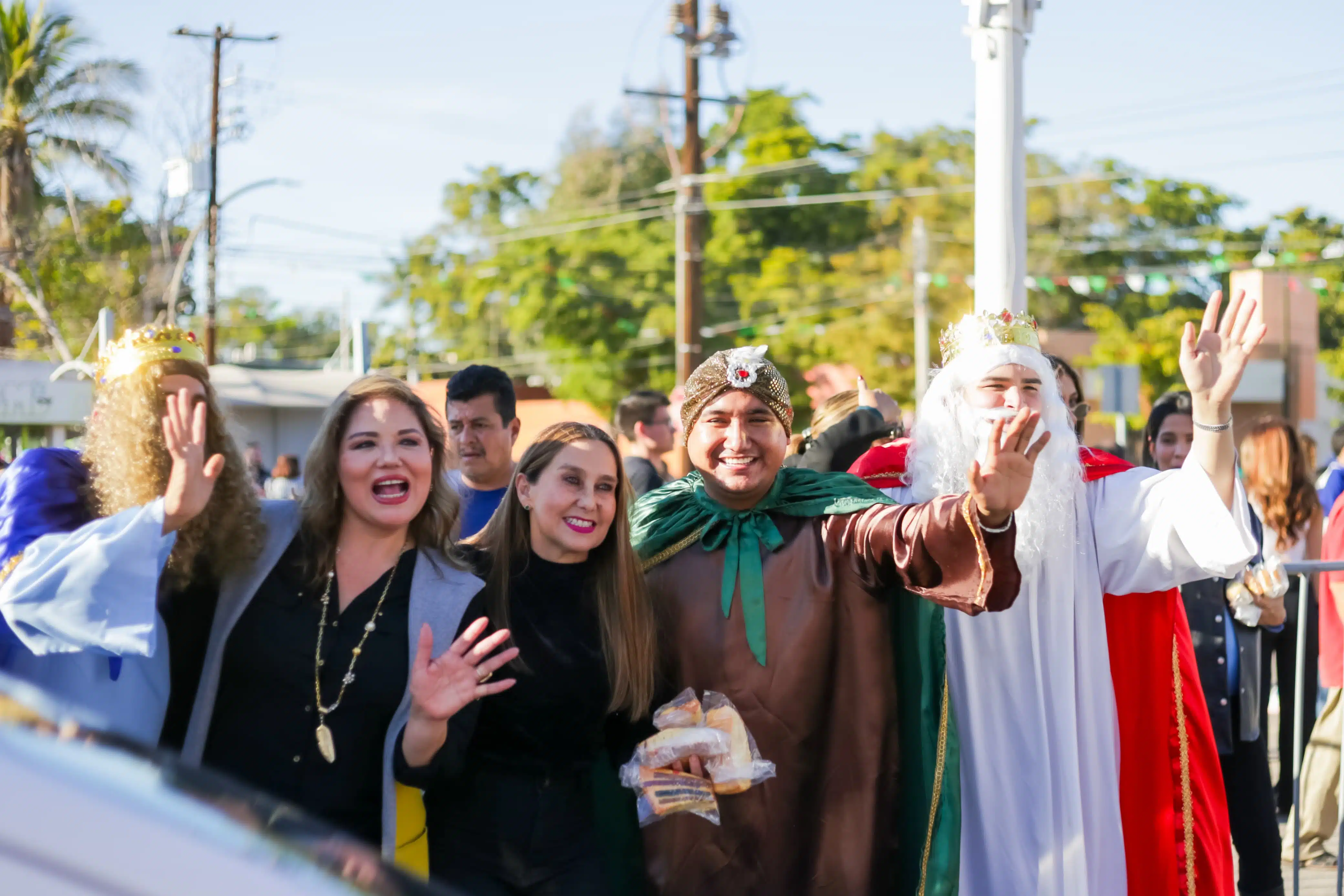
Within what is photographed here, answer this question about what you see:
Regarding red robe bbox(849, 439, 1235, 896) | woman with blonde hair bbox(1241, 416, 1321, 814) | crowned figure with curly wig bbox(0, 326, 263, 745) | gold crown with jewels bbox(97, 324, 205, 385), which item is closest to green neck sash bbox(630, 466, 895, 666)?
red robe bbox(849, 439, 1235, 896)

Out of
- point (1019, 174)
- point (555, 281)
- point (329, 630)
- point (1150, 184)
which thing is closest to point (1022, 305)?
point (1019, 174)

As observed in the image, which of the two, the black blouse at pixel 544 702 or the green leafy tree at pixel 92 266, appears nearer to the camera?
the black blouse at pixel 544 702

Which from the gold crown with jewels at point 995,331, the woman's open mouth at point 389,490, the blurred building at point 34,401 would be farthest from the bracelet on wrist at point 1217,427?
the blurred building at point 34,401

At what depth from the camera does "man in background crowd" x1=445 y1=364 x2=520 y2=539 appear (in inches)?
202

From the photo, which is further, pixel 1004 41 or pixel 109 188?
pixel 109 188

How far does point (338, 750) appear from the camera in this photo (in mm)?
2990

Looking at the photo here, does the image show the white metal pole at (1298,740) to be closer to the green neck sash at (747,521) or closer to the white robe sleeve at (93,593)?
the green neck sash at (747,521)

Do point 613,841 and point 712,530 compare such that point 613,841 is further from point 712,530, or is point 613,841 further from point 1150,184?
point 1150,184

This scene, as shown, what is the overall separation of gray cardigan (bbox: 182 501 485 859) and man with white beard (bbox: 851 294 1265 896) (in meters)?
1.41

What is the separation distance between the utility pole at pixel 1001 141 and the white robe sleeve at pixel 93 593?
3.95 meters

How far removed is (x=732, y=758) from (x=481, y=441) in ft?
7.37

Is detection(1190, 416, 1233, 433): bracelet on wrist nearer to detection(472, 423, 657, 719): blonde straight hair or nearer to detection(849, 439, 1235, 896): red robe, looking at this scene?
detection(849, 439, 1235, 896): red robe

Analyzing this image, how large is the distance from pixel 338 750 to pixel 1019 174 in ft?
13.6

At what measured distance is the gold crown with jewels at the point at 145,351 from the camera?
3107mm
